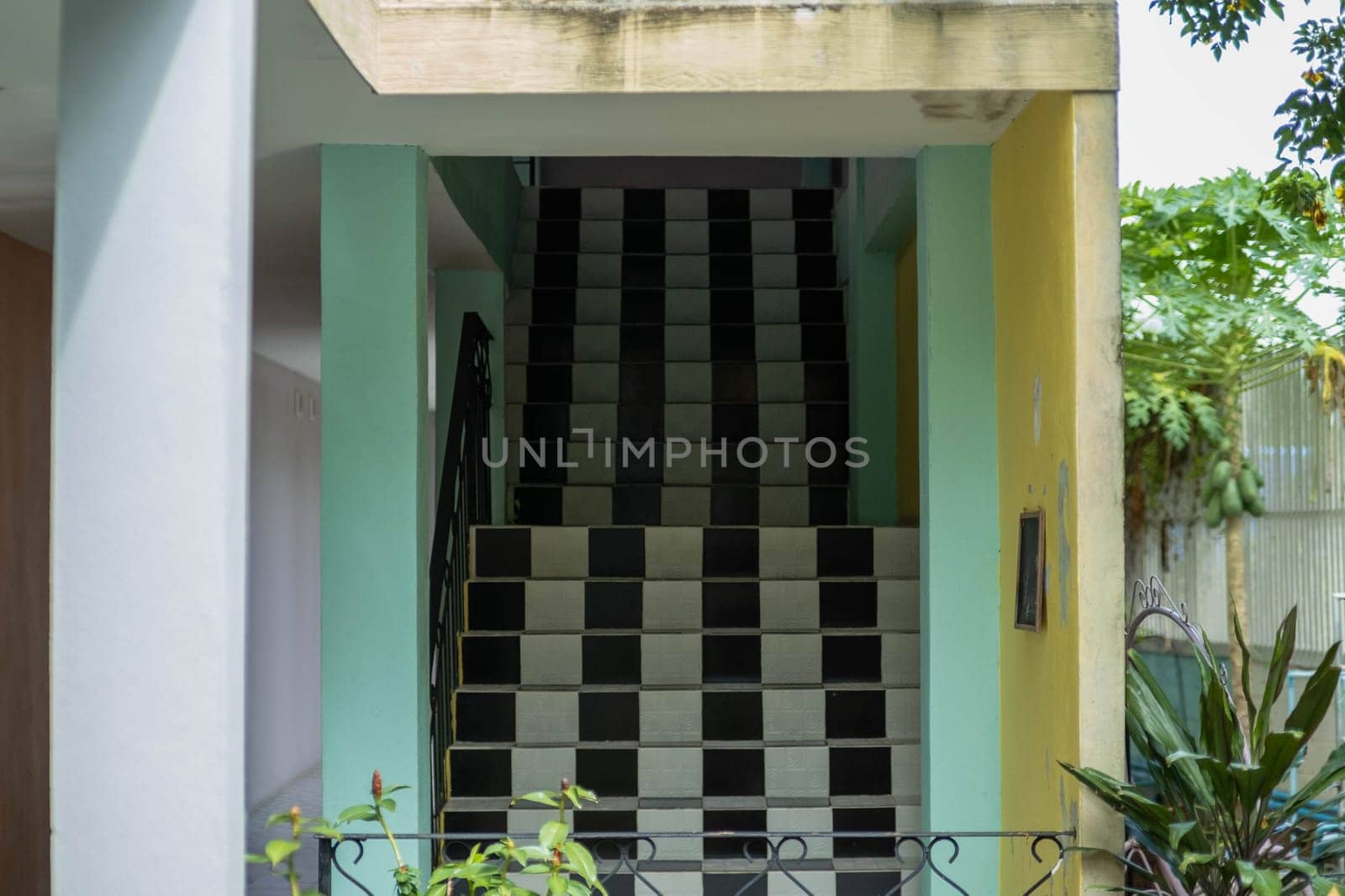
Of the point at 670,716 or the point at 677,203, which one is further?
the point at 677,203

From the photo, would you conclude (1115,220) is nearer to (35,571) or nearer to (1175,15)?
(1175,15)

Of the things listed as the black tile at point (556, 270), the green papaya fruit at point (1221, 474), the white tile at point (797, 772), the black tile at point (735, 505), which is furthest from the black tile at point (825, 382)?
the green papaya fruit at point (1221, 474)

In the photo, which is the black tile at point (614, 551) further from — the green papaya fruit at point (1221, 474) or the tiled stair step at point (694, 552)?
the green papaya fruit at point (1221, 474)

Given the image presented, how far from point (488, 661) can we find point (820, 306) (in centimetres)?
281

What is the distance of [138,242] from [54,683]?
0.67 meters

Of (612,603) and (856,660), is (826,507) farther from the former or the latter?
(612,603)

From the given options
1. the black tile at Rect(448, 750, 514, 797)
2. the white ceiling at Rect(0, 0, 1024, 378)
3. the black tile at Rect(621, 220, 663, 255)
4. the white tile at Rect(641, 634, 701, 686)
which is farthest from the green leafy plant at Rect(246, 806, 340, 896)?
the black tile at Rect(621, 220, 663, 255)

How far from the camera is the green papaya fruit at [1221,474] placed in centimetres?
789

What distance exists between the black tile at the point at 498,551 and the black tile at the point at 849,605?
3.88 feet

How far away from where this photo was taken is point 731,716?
15.4 ft

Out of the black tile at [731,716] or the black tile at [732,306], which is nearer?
the black tile at [731,716]

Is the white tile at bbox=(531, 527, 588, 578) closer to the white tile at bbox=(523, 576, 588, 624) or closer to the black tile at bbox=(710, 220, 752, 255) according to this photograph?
the white tile at bbox=(523, 576, 588, 624)

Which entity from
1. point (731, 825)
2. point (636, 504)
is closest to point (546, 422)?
point (636, 504)

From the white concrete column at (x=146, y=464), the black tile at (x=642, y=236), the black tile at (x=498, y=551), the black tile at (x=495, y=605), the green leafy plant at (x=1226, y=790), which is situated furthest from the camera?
the black tile at (x=642, y=236)
